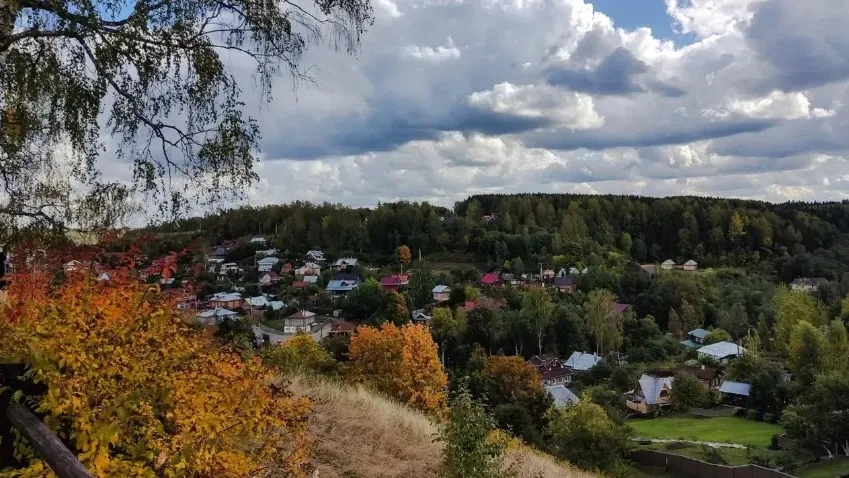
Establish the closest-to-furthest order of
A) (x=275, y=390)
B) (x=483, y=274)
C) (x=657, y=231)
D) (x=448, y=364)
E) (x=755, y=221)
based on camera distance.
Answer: (x=275, y=390) < (x=448, y=364) < (x=483, y=274) < (x=755, y=221) < (x=657, y=231)

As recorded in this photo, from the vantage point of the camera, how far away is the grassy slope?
685 centimetres

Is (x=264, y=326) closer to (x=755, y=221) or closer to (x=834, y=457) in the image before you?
(x=834, y=457)

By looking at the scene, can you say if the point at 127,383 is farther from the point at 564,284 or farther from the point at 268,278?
the point at 268,278

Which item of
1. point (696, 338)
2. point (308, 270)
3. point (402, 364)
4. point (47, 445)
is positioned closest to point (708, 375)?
point (696, 338)

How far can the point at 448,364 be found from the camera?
153 ft

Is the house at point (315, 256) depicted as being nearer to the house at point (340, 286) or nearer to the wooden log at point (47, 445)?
the house at point (340, 286)

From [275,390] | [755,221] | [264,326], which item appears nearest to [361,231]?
[264,326]

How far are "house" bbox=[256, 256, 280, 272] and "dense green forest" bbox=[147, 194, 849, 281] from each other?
7.07 m

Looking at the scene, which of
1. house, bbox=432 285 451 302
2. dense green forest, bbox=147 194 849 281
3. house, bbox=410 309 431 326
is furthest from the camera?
dense green forest, bbox=147 194 849 281

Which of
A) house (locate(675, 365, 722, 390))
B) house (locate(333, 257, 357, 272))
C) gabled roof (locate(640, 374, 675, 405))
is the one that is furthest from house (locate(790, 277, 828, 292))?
house (locate(333, 257, 357, 272))

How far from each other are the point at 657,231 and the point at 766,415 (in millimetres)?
71940

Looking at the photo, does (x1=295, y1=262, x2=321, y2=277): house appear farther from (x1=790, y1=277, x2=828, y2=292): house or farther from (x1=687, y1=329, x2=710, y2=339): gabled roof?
(x1=790, y1=277, x2=828, y2=292): house

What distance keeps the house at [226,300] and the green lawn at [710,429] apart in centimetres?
3671

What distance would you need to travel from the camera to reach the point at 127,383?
3600mm
